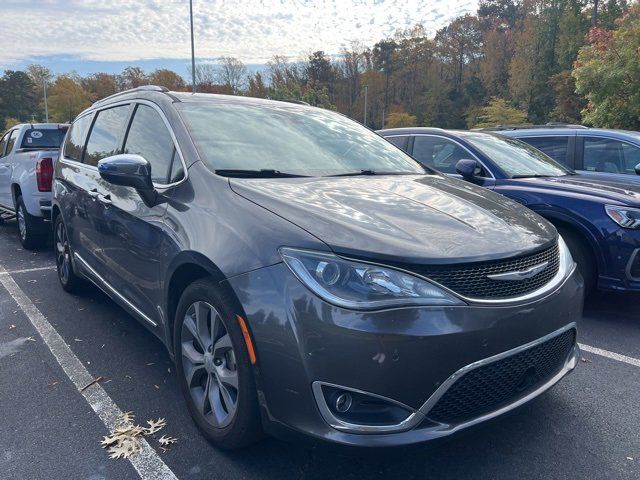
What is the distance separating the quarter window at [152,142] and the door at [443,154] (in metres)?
3.02

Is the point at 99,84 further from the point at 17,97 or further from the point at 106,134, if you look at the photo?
the point at 106,134

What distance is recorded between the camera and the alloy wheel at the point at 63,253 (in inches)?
194

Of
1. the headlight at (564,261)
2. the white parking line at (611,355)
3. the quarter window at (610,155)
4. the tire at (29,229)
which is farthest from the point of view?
the tire at (29,229)

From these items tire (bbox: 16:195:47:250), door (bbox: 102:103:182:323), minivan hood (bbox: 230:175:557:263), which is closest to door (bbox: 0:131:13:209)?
tire (bbox: 16:195:47:250)

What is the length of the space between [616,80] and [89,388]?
66.8 ft

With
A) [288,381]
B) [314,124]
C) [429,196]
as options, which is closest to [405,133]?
[314,124]

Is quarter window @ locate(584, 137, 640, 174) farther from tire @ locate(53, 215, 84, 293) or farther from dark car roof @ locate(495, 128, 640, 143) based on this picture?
tire @ locate(53, 215, 84, 293)

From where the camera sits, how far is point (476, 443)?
2582 millimetres

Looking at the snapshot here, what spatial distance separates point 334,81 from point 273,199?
90437mm

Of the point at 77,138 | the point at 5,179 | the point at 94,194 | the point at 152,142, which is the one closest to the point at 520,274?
the point at 152,142

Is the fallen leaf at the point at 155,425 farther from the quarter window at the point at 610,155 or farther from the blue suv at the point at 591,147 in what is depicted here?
the quarter window at the point at 610,155

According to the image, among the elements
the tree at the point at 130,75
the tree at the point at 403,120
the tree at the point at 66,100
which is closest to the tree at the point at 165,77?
the tree at the point at 130,75

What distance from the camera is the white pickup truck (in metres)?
6.95

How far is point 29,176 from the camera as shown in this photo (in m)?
7.14
